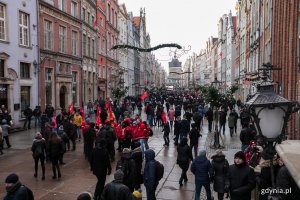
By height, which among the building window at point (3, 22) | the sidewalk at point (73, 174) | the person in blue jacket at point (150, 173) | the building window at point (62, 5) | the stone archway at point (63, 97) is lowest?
the sidewalk at point (73, 174)

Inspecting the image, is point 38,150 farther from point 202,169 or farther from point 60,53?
point 60,53

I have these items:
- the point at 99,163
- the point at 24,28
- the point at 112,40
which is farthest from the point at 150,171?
the point at 112,40

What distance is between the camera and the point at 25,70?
23.6 m

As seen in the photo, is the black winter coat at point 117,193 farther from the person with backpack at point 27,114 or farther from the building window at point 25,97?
the building window at point 25,97

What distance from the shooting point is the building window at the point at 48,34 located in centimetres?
2642

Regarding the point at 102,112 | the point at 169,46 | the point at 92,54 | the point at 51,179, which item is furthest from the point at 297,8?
the point at 92,54

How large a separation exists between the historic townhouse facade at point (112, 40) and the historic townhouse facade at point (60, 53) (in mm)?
12642

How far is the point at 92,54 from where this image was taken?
38469 millimetres

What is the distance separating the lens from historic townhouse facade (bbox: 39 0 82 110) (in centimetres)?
2594

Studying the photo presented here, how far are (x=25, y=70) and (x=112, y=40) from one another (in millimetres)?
26882

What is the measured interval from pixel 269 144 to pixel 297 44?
526 inches

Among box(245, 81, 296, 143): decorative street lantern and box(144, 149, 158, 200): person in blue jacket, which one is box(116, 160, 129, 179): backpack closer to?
box(144, 149, 158, 200): person in blue jacket

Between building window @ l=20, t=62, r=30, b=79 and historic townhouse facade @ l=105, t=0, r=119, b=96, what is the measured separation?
21345 millimetres

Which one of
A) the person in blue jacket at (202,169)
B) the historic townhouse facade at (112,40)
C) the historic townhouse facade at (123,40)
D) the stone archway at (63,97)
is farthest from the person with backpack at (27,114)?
the historic townhouse facade at (123,40)
